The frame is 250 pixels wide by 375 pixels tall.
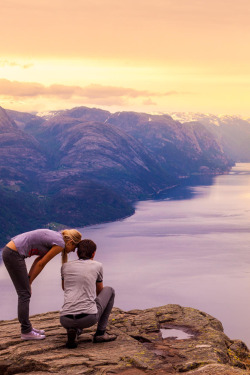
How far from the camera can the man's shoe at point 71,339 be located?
14.8 metres

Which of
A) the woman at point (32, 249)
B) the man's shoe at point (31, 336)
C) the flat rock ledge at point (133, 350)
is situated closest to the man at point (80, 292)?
the woman at point (32, 249)

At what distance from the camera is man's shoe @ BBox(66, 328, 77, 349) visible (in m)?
14.8

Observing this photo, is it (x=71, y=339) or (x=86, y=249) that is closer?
(x=86, y=249)

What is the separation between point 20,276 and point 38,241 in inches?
50.4

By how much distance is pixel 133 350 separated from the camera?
15.2m

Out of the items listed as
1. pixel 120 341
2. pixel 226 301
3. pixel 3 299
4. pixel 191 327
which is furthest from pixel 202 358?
pixel 3 299

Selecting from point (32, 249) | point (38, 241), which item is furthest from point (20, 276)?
point (38, 241)

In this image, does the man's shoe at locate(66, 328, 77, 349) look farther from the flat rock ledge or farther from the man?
the flat rock ledge

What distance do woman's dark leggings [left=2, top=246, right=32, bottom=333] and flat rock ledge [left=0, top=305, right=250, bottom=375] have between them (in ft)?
3.20

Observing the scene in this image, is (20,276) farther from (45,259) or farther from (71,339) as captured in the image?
(71,339)

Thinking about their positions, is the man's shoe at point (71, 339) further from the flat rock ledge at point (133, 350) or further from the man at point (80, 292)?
the flat rock ledge at point (133, 350)

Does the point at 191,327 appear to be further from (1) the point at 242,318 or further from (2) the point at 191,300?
(2) the point at 191,300

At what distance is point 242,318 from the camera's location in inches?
5236

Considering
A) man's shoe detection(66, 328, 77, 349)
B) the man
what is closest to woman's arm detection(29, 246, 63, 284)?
the man
